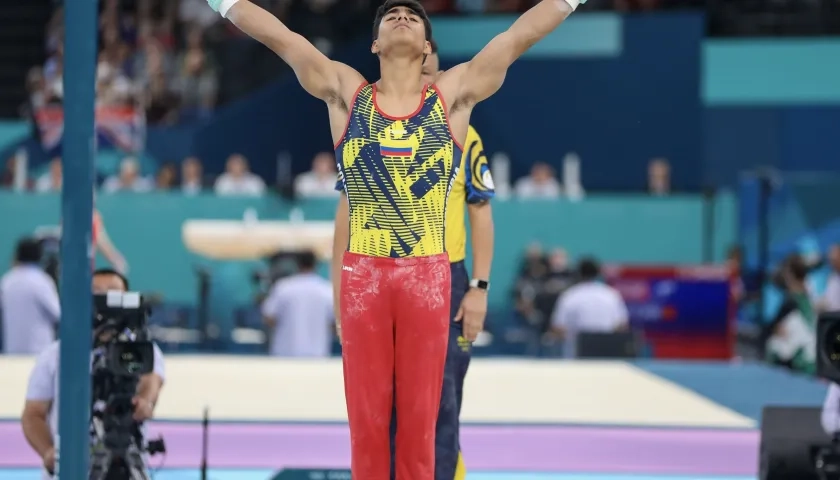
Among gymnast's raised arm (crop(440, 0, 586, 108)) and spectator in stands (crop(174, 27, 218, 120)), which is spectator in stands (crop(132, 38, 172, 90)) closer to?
spectator in stands (crop(174, 27, 218, 120))

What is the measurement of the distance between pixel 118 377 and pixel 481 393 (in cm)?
420

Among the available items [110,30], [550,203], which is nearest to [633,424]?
[550,203]

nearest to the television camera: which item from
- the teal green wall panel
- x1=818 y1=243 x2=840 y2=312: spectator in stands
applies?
x1=818 y1=243 x2=840 y2=312: spectator in stands

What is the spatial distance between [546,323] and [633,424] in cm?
480

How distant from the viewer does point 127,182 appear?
42.2 ft

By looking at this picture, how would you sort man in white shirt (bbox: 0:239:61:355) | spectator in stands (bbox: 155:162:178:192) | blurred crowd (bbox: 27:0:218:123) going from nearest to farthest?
man in white shirt (bbox: 0:239:61:355)
spectator in stands (bbox: 155:162:178:192)
blurred crowd (bbox: 27:0:218:123)

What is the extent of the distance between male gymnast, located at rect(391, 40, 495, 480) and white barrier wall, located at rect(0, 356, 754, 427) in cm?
267

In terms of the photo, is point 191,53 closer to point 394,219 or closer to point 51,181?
point 51,181

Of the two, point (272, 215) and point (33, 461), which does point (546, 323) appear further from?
point (33, 461)

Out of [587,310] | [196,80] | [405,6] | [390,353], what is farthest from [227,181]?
[390,353]

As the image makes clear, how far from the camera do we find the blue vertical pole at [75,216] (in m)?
3.68

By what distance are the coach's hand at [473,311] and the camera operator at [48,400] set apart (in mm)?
1197

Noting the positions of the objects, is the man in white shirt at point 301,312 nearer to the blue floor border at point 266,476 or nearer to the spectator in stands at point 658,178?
the blue floor border at point 266,476

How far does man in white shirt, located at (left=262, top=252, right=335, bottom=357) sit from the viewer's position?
402 inches
